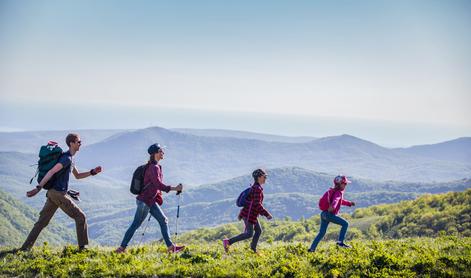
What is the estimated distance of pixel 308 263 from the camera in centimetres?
1188

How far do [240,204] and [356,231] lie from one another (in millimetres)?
34974

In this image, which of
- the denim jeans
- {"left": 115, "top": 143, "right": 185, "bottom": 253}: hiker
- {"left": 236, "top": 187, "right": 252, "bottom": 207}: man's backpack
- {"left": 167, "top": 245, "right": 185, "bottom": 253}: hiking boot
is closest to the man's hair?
{"left": 115, "top": 143, "right": 185, "bottom": 253}: hiker

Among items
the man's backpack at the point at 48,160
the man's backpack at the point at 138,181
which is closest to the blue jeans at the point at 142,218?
the man's backpack at the point at 138,181

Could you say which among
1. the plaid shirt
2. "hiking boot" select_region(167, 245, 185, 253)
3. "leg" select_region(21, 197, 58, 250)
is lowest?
"hiking boot" select_region(167, 245, 185, 253)

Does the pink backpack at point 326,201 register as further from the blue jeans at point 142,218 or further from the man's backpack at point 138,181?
the man's backpack at point 138,181

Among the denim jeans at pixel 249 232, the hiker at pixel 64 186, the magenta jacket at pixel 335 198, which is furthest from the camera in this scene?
the magenta jacket at pixel 335 198

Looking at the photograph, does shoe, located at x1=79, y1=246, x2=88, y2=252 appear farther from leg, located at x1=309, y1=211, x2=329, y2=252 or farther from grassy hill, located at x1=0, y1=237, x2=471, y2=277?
leg, located at x1=309, y1=211, x2=329, y2=252

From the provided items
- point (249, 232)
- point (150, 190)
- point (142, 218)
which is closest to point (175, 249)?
point (142, 218)

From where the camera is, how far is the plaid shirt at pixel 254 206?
12820 millimetres

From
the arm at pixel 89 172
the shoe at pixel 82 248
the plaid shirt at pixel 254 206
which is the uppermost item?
the arm at pixel 89 172

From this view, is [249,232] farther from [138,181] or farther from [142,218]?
[138,181]

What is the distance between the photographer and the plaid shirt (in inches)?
505

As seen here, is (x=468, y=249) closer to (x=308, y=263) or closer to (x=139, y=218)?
(x=308, y=263)

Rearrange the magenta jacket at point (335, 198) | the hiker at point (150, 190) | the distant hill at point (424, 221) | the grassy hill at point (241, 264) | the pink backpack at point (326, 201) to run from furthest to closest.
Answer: the distant hill at point (424, 221) → the pink backpack at point (326, 201) → the magenta jacket at point (335, 198) → the hiker at point (150, 190) → the grassy hill at point (241, 264)
